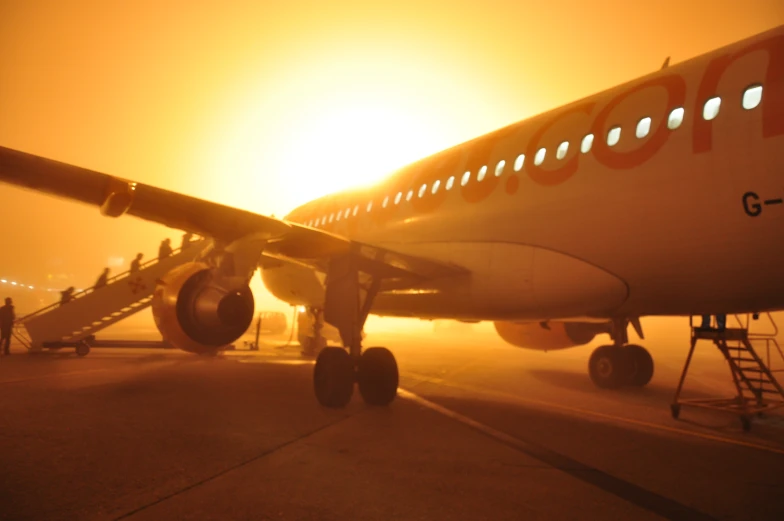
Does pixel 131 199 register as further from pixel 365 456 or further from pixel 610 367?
pixel 610 367

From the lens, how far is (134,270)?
14.3 metres

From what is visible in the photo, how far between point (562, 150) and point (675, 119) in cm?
150

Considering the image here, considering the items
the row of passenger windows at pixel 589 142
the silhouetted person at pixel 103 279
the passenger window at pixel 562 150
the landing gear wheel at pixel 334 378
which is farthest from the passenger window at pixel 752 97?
the silhouetted person at pixel 103 279

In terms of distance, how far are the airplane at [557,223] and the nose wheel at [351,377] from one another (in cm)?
2

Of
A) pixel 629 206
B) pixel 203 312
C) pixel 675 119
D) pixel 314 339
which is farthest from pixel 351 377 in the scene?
pixel 314 339

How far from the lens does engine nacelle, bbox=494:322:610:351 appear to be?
11859 mm

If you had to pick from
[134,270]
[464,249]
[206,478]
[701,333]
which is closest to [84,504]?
[206,478]

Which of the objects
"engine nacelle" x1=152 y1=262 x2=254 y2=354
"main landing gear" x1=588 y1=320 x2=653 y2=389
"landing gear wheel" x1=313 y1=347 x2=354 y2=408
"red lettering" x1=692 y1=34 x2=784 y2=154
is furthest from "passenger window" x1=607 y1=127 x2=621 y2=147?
"main landing gear" x1=588 y1=320 x2=653 y2=389

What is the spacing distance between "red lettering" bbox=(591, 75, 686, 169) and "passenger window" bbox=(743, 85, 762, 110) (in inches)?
25.1

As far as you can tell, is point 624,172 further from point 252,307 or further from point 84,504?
point 84,504

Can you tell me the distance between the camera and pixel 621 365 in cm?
1029

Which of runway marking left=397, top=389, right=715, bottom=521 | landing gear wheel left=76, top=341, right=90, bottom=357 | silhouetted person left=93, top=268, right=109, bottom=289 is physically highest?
silhouetted person left=93, top=268, right=109, bottom=289

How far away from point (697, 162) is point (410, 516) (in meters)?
4.83

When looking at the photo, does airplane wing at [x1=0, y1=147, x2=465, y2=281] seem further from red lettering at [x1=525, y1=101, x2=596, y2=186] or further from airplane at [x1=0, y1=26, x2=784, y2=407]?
red lettering at [x1=525, y1=101, x2=596, y2=186]
